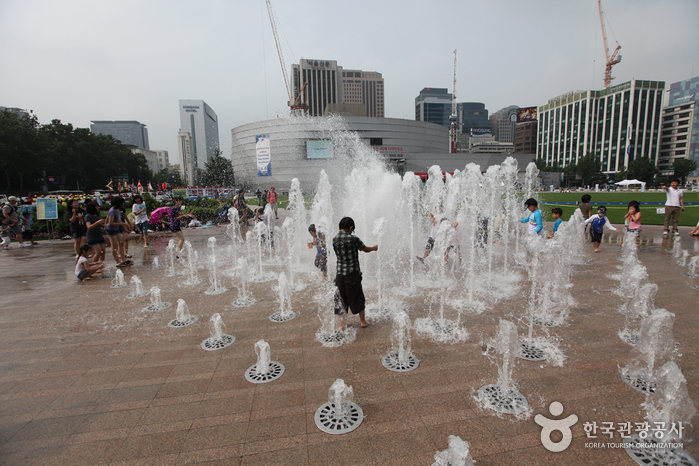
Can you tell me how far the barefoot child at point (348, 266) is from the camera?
4.16m

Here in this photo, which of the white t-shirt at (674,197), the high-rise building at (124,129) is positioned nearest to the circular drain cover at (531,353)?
the white t-shirt at (674,197)

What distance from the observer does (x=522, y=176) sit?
277ft

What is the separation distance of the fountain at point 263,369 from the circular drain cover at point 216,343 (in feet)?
2.51

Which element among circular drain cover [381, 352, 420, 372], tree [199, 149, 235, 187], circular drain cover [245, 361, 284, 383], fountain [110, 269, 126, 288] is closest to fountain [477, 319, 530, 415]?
circular drain cover [381, 352, 420, 372]

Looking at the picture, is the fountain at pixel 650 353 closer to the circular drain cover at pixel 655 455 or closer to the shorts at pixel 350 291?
the circular drain cover at pixel 655 455

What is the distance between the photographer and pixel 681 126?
90.6 meters

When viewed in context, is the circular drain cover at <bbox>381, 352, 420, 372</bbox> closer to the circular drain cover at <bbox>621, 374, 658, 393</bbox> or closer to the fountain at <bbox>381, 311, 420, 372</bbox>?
the fountain at <bbox>381, 311, 420, 372</bbox>

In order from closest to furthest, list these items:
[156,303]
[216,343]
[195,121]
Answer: [216,343]
[156,303]
[195,121]

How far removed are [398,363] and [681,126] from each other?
131 meters

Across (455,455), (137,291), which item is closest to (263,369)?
(455,455)

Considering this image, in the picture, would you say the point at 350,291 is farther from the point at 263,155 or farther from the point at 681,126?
the point at 681,126

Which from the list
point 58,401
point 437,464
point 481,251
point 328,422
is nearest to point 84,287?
point 58,401

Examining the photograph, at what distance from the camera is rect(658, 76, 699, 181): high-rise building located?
3442 inches

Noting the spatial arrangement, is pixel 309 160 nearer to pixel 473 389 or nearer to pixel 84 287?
pixel 84 287
